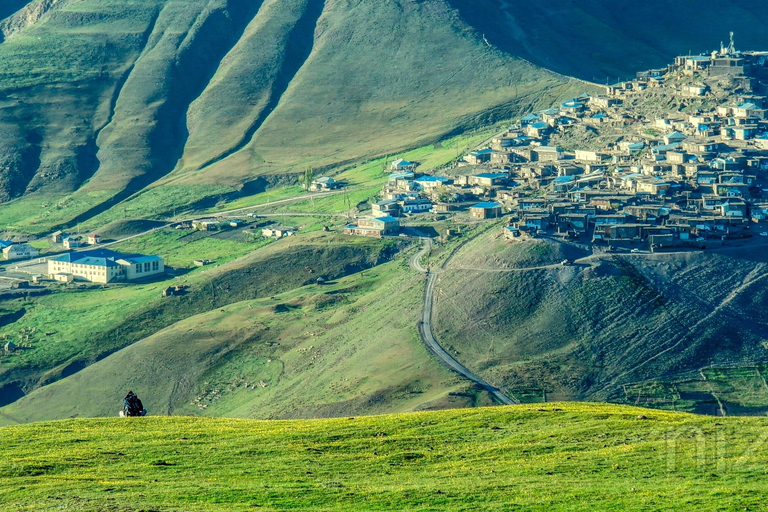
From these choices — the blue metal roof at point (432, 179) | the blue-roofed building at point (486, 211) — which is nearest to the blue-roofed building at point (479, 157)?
the blue metal roof at point (432, 179)

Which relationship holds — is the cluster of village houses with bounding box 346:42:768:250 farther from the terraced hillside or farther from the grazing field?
the grazing field

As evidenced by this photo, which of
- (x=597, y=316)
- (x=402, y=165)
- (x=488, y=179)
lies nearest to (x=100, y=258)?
(x=402, y=165)

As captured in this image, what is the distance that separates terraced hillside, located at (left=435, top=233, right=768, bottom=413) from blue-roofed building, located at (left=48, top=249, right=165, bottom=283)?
53.6 meters

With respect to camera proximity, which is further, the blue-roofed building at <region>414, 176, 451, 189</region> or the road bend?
the blue-roofed building at <region>414, 176, 451, 189</region>

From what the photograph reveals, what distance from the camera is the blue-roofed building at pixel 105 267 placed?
15312cm

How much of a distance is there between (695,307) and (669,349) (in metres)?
6.98

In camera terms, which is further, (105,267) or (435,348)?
(105,267)

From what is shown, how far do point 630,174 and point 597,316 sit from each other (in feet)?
161

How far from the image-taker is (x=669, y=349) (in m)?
96.2

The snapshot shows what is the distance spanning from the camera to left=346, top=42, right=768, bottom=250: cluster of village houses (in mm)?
118562

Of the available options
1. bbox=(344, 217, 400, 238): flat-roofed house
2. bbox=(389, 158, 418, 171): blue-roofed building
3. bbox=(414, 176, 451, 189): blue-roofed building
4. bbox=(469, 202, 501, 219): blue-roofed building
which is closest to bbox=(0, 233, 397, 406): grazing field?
bbox=(344, 217, 400, 238): flat-roofed house

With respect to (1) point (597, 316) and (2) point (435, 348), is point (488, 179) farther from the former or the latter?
(2) point (435, 348)

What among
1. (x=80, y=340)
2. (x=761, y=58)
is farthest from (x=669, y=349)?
(x=761, y=58)

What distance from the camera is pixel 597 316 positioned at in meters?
100
